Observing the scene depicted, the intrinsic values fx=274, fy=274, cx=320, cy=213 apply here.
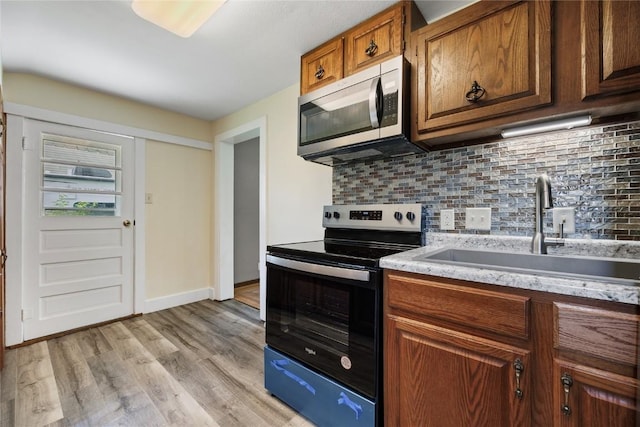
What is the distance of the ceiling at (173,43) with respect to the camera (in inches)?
58.2

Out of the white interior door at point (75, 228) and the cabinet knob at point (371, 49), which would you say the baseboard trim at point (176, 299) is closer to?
the white interior door at point (75, 228)

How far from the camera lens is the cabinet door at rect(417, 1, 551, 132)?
40.7 inches

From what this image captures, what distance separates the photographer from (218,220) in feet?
10.6

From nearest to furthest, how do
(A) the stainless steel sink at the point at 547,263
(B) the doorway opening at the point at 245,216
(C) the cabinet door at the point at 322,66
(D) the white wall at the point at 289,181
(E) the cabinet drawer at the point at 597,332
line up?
1. (E) the cabinet drawer at the point at 597,332
2. (A) the stainless steel sink at the point at 547,263
3. (C) the cabinet door at the point at 322,66
4. (D) the white wall at the point at 289,181
5. (B) the doorway opening at the point at 245,216

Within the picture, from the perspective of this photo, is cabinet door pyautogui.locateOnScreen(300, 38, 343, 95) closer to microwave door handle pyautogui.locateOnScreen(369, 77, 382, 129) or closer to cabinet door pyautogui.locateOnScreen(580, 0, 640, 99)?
microwave door handle pyautogui.locateOnScreen(369, 77, 382, 129)

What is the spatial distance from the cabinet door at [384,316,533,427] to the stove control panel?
0.66 meters

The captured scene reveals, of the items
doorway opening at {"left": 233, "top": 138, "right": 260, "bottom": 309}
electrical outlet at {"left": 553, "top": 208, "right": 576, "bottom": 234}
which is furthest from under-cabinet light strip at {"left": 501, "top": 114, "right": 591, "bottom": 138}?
doorway opening at {"left": 233, "top": 138, "right": 260, "bottom": 309}

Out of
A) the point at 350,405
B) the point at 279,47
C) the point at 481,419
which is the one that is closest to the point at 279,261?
the point at 350,405

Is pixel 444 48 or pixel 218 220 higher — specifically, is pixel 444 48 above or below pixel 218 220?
above

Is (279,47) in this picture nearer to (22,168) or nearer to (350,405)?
(350,405)

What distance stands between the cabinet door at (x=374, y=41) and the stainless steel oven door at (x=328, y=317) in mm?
1112

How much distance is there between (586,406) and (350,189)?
148 cm

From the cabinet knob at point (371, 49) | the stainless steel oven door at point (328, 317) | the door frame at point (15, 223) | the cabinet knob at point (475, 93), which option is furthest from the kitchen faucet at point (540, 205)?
the door frame at point (15, 223)

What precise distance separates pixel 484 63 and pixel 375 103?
1.55ft
